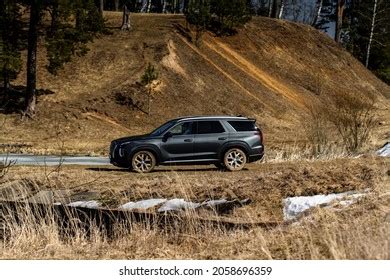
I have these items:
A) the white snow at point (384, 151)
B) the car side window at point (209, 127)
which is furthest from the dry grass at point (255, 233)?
the white snow at point (384, 151)

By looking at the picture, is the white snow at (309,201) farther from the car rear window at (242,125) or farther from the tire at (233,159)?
the car rear window at (242,125)

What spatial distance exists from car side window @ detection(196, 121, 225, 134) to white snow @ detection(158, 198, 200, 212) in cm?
653

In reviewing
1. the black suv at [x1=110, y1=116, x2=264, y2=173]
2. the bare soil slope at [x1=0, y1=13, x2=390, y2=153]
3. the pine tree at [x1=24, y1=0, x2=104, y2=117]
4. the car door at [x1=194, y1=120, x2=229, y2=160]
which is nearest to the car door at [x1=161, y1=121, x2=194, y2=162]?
the black suv at [x1=110, y1=116, x2=264, y2=173]

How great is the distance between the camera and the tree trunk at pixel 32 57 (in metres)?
27.7

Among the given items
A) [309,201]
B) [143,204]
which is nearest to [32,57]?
[143,204]

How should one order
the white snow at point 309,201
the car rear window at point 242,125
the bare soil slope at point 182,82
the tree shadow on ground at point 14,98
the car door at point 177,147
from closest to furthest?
the white snow at point 309,201 → the car door at point 177,147 → the car rear window at point 242,125 → the bare soil slope at point 182,82 → the tree shadow on ground at point 14,98

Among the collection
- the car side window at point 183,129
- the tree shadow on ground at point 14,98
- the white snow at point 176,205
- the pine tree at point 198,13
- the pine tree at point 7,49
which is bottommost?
the tree shadow on ground at point 14,98

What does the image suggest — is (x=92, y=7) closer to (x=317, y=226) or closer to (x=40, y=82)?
(x=40, y=82)

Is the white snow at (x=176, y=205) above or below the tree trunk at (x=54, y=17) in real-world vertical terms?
below

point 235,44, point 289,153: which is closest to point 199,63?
point 235,44

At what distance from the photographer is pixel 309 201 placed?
9203mm

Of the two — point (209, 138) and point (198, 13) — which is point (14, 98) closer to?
point (198, 13)

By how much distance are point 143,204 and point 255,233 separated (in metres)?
3.35

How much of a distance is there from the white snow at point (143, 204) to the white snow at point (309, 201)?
2209 millimetres
